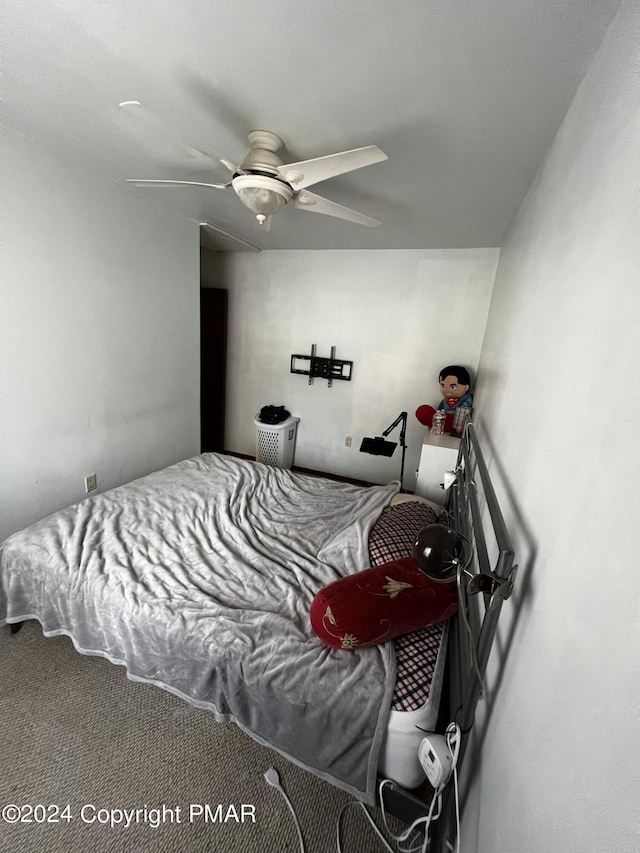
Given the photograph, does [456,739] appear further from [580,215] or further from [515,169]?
[515,169]

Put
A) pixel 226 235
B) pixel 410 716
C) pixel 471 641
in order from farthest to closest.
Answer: pixel 226 235 < pixel 410 716 < pixel 471 641

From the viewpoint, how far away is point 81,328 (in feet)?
7.00

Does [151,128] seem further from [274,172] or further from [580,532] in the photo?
[580,532]

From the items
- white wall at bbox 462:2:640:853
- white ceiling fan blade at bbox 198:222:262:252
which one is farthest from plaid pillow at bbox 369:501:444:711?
white ceiling fan blade at bbox 198:222:262:252

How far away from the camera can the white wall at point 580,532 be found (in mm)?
392

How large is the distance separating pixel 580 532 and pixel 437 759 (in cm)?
78

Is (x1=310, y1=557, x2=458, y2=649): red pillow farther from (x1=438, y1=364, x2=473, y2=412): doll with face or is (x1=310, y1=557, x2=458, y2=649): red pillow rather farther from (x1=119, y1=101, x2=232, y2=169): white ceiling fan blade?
(x1=438, y1=364, x2=473, y2=412): doll with face

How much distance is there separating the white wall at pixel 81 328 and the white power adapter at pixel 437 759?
242 cm

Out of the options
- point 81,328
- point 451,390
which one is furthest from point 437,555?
point 81,328

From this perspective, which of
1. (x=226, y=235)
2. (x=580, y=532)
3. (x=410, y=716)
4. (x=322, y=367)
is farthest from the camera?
(x=322, y=367)

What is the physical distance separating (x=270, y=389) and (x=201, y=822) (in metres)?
3.33

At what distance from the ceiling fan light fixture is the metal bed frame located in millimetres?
1397

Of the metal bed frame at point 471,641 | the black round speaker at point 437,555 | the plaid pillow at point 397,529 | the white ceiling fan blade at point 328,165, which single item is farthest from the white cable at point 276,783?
the white ceiling fan blade at point 328,165

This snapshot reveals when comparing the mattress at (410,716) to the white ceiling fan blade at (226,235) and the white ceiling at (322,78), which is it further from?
the white ceiling fan blade at (226,235)
